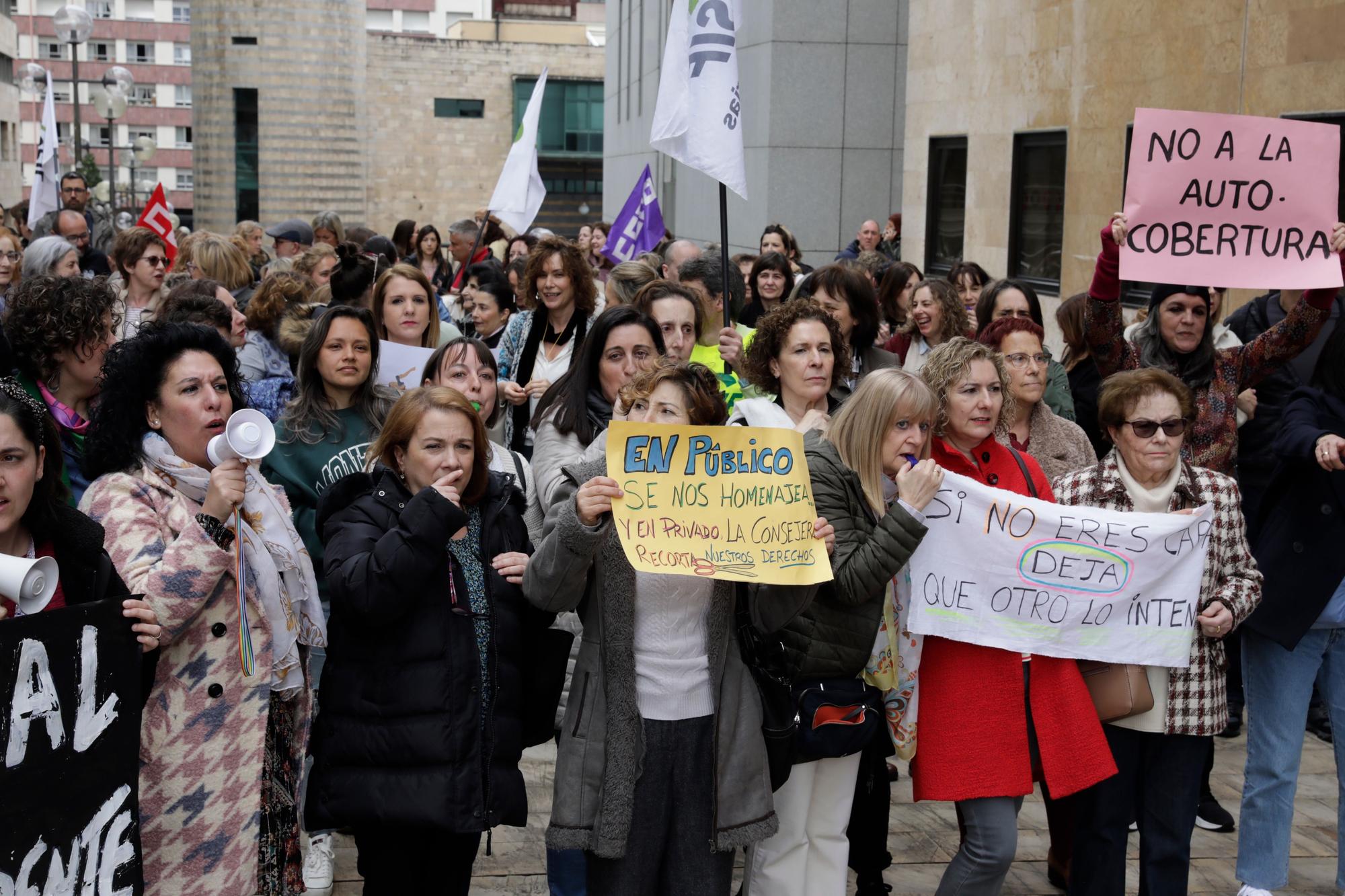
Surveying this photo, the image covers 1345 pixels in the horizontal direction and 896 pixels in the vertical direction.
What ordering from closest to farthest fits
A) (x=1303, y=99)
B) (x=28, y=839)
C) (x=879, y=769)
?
1. (x=28, y=839)
2. (x=879, y=769)
3. (x=1303, y=99)

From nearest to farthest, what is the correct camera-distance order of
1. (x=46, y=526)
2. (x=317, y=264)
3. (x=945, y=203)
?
(x=46, y=526), (x=317, y=264), (x=945, y=203)

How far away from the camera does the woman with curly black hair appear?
15.0 feet

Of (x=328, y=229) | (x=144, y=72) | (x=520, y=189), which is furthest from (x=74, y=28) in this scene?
(x=144, y=72)

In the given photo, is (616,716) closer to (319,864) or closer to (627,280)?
(319,864)

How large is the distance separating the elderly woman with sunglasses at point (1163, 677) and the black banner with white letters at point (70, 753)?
2959mm

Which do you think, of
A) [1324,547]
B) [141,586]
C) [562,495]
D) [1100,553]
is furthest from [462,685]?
[1324,547]

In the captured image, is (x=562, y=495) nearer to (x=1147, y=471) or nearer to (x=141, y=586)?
(x=141, y=586)

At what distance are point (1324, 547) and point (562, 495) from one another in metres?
2.82

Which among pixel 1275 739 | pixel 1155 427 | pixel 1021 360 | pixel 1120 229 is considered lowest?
pixel 1275 739

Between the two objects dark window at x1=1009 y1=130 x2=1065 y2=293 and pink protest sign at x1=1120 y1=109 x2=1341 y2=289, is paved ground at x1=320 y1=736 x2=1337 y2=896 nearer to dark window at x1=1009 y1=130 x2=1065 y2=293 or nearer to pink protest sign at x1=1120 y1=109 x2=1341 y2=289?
pink protest sign at x1=1120 y1=109 x2=1341 y2=289

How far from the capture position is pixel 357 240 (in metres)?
13.9

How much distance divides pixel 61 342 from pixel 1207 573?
3857 millimetres

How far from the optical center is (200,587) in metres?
3.43

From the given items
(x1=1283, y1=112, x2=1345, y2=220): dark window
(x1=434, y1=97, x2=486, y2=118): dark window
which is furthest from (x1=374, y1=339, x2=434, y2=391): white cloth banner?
→ (x1=434, y1=97, x2=486, y2=118): dark window
